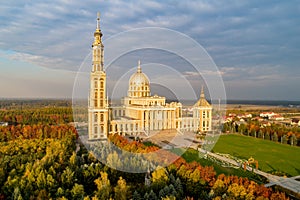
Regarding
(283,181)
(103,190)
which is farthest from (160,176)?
(283,181)

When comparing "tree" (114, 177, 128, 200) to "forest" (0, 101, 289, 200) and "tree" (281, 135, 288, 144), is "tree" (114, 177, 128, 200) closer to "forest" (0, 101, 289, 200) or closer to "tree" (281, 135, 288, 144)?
"forest" (0, 101, 289, 200)

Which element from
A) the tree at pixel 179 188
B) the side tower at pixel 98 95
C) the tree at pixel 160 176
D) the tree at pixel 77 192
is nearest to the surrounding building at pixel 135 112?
the side tower at pixel 98 95

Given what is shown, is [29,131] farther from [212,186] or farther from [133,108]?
[212,186]

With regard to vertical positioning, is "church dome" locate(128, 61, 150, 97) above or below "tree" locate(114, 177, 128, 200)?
above

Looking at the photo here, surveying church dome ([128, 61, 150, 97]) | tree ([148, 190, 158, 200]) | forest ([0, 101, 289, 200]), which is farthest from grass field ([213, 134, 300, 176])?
tree ([148, 190, 158, 200])

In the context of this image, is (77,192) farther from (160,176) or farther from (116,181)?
(160,176)

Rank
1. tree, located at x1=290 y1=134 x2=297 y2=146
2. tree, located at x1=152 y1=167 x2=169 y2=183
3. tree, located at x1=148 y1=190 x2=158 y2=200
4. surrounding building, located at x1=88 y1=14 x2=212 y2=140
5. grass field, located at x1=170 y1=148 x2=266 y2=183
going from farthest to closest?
tree, located at x1=290 y1=134 x2=297 y2=146, surrounding building, located at x1=88 y1=14 x2=212 y2=140, grass field, located at x1=170 y1=148 x2=266 y2=183, tree, located at x1=152 y1=167 x2=169 y2=183, tree, located at x1=148 y1=190 x2=158 y2=200

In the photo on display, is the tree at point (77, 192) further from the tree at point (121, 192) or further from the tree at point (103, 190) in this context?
the tree at point (121, 192)
